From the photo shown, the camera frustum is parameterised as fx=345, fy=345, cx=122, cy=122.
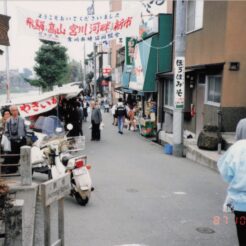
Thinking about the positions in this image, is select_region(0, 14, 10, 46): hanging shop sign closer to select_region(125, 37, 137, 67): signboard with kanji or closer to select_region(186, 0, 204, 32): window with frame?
select_region(186, 0, 204, 32): window with frame

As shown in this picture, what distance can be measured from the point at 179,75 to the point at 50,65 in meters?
33.6

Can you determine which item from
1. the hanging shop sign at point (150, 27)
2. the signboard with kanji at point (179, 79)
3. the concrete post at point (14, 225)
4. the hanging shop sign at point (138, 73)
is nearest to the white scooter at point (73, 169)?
the concrete post at point (14, 225)

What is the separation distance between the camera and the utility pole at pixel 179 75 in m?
12.4

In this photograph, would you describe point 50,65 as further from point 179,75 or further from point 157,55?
point 179,75

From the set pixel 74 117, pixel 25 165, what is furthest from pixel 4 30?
pixel 74 117

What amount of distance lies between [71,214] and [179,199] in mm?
2496

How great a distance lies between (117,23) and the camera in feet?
38.2

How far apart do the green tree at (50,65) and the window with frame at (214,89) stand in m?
31.9

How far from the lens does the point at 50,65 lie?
144 feet

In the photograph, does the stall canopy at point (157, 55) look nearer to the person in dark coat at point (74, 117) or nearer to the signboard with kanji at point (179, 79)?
the person in dark coat at point (74, 117)

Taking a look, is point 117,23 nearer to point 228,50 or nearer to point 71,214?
point 228,50

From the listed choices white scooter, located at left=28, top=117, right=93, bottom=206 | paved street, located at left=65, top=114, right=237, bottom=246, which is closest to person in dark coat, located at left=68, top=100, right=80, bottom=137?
paved street, located at left=65, top=114, right=237, bottom=246

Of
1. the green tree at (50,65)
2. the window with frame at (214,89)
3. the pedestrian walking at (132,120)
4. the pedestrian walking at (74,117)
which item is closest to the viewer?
the window with frame at (214,89)

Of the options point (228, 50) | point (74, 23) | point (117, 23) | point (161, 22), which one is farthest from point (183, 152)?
point (161, 22)
